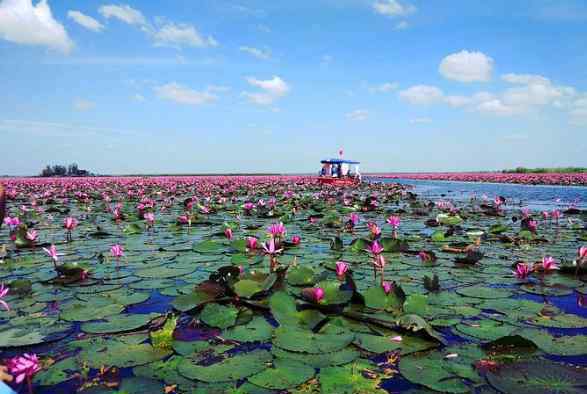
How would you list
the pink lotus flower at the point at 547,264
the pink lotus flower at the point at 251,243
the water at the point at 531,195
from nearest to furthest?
the pink lotus flower at the point at 547,264 < the pink lotus flower at the point at 251,243 < the water at the point at 531,195

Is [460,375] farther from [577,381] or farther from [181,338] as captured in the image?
[181,338]

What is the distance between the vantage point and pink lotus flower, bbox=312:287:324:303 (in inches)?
106

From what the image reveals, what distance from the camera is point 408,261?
4648mm

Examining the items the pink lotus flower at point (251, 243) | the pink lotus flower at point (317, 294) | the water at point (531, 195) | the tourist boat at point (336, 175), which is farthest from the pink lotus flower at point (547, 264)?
the tourist boat at point (336, 175)

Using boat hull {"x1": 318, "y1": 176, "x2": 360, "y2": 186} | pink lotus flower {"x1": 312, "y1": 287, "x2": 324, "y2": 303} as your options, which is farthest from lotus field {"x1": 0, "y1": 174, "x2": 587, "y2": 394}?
boat hull {"x1": 318, "y1": 176, "x2": 360, "y2": 186}

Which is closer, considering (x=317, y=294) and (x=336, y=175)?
(x=317, y=294)

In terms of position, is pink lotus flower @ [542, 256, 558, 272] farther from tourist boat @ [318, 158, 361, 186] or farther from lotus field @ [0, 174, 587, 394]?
tourist boat @ [318, 158, 361, 186]

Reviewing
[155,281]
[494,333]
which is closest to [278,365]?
[494,333]

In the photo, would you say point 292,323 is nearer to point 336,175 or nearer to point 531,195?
point 531,195

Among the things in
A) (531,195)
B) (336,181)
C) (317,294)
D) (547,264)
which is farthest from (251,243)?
(336,181)

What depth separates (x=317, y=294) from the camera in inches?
106

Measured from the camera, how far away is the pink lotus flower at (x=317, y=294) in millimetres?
2682

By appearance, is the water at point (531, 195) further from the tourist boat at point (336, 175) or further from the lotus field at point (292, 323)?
the lotus field at point (292, 323)

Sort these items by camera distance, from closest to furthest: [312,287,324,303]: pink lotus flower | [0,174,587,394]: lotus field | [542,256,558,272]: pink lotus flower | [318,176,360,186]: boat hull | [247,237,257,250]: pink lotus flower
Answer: [0,174,587,394]: lotus field, [312,287,324,303]: pink lotus flower, [542,256,558,272]: pink lotus flower, [247,237,257,250]: pink lotus flower, [318,176,360,186]: boat hull
